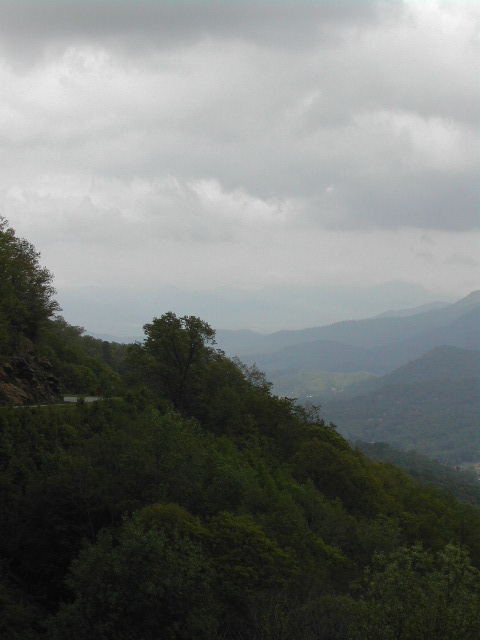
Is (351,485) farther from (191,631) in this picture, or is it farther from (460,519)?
(191,631)

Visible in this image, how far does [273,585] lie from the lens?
2359cm

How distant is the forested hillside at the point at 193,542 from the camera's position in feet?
61.8

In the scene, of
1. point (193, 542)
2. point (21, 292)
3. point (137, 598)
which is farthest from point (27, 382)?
point (137, 598)

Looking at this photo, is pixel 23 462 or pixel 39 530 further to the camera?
pixel 23 462

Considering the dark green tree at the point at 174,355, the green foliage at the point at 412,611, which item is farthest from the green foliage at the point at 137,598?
the dark green tree at the point at 174,355

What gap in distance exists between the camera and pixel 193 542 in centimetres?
2367

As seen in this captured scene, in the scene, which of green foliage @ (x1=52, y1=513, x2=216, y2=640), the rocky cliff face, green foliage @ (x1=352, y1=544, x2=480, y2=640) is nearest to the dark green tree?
the rocky cliff face

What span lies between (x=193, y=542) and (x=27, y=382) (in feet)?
87.1

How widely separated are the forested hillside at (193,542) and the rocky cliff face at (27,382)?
0.65m

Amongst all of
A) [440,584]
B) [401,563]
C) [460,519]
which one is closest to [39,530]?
[401,563]

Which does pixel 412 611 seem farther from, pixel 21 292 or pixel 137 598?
pixel 21 292

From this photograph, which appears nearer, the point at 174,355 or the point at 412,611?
the point at 412,611

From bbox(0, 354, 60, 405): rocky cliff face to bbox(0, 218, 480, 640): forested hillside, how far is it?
2.14 ft

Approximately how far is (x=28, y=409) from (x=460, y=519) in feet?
132
